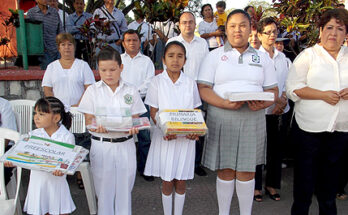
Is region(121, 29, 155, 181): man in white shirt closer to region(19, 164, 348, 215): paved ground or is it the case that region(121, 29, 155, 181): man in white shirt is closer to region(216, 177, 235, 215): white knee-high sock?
region(19, 164, 348, 215): paved ground

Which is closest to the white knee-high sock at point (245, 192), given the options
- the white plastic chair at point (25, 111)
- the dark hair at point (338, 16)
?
the dark hair at point (338, 16)

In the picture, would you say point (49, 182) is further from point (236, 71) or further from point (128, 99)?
point (236, 71)

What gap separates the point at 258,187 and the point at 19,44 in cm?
444

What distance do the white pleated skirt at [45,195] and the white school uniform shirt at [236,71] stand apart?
1514 millimetres

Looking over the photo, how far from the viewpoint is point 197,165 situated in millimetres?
4316

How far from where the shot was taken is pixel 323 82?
262cm

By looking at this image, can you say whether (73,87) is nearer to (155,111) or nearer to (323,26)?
(155,111)

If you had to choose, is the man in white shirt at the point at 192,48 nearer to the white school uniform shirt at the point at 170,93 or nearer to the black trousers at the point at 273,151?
the black trousers at the point at 273,151

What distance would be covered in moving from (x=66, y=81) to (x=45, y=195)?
5.09ft

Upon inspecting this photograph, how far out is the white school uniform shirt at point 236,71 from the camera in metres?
2.57

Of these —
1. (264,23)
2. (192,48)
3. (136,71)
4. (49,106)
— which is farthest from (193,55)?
(49,106)

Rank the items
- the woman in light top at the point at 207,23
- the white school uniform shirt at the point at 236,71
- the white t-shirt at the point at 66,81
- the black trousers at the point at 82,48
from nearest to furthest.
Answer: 1. the white school uniform shirt at the point at 236,71
2. the white t-shirt at the point at 66,81
3. the black trousers at the point at 82,48
4. the woman in light top at the point at 207,23

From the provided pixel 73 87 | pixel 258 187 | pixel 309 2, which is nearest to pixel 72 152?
pixel 73 87

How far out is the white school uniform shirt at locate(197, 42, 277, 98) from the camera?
101 inches
